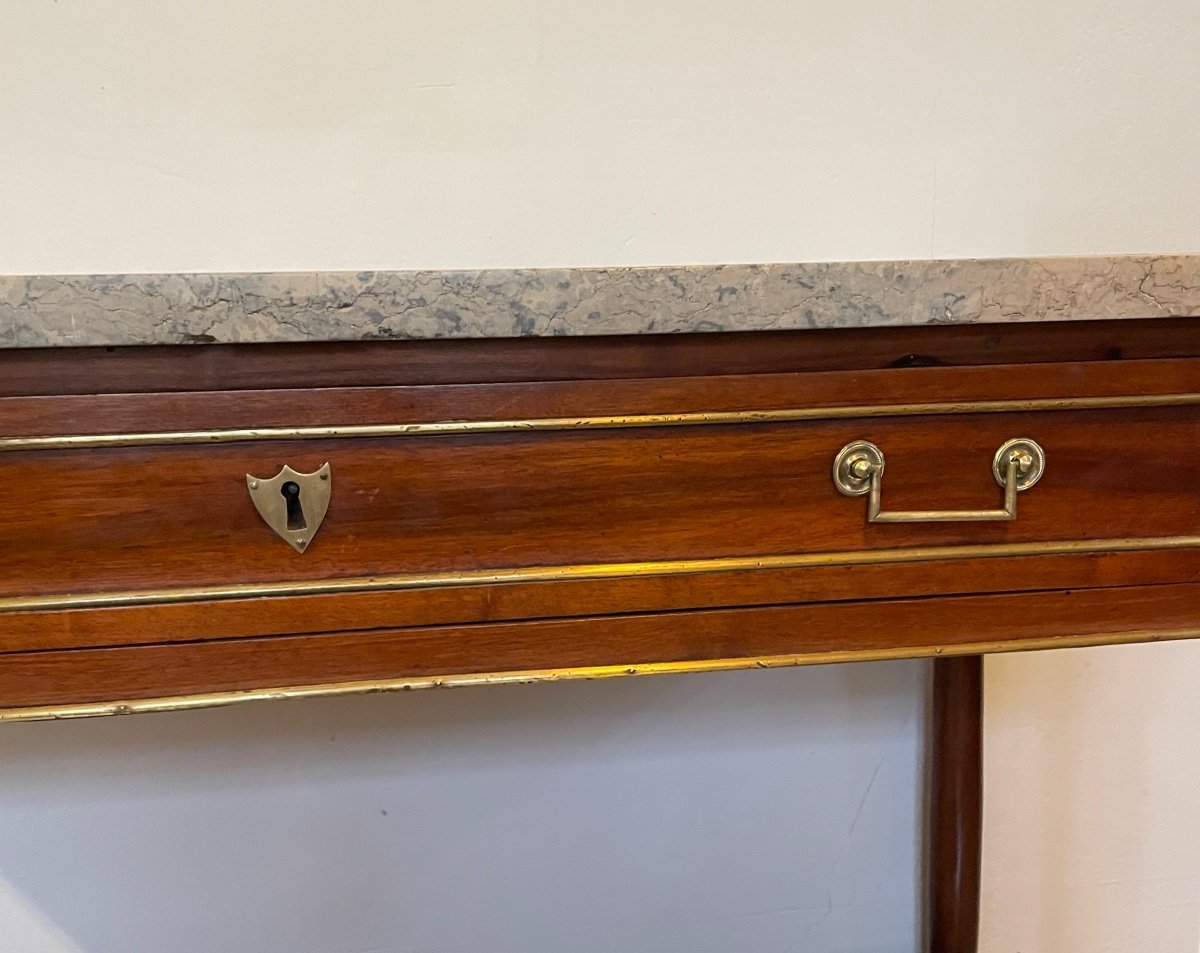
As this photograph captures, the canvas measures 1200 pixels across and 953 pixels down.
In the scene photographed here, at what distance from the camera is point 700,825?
83 centimetres

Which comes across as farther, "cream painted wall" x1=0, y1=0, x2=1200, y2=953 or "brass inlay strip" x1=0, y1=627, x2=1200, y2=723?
"cream painted wall" x1=0, y1=0, x2=1200, y2=953

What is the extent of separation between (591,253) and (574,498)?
0.42 meters

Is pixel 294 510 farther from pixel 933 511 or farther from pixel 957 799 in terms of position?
pixel 957 799

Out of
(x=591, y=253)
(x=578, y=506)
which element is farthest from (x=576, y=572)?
(x=591, y=253)

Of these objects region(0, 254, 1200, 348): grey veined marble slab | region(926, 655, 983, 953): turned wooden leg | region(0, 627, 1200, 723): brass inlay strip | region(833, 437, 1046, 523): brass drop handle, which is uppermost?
region(0, 254, 1200, 348): grey veined marble slab

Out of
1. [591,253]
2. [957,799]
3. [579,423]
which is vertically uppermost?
[591,253]

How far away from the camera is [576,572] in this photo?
379 millimetres

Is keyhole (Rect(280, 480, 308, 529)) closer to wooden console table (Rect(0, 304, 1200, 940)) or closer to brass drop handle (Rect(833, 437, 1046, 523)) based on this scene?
wooden console table (Rect(0, 304, 1200, 940))

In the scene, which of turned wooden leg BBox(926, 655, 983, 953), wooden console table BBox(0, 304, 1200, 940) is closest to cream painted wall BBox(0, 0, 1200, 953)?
turned wooden leg BBox(926, 655, 983, 953)

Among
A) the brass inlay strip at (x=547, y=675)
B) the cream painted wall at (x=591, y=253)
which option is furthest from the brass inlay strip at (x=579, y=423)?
the cream painted wall at (x=591, y=253)

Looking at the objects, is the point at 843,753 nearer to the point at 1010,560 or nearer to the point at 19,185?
the point at 1010,560

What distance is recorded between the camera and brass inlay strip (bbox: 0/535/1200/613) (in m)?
0.36

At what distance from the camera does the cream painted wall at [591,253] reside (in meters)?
0.69

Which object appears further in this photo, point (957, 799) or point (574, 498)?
point (957, 799)
